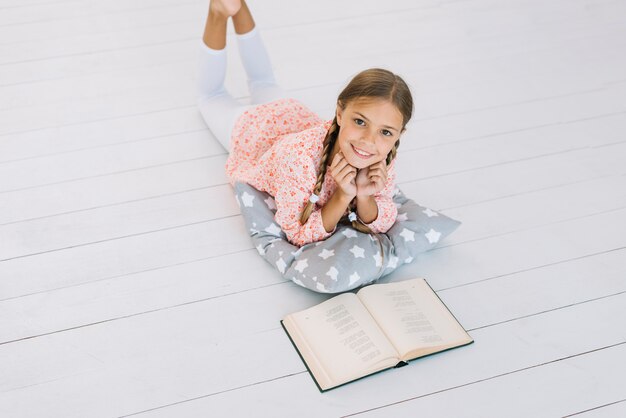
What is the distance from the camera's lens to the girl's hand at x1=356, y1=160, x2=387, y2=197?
5.08 feet

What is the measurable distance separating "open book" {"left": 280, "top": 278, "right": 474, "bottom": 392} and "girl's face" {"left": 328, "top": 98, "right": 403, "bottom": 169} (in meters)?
0.30

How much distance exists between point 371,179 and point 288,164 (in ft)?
0.64

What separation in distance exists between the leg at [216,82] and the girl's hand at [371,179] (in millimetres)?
535

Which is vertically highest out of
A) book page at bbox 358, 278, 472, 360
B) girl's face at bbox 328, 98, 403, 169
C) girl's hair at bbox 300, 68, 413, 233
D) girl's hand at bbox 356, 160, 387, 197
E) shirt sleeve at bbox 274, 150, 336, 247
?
girl's hair at bbox 300, 68, 413, 233

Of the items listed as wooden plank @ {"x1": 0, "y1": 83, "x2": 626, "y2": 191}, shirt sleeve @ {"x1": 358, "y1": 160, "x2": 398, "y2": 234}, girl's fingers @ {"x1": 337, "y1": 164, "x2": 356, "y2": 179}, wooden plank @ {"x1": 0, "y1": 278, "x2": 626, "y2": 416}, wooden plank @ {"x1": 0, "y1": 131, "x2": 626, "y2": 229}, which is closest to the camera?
wooden plank @ {"x1": 0, "y1": 278, "x2": 626, "y2": 416}

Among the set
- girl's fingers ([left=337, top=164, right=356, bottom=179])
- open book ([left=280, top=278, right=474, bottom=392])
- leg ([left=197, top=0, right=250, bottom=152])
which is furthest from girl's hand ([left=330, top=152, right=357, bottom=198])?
leg ([left=197, top=0, right=250, bottom=152])

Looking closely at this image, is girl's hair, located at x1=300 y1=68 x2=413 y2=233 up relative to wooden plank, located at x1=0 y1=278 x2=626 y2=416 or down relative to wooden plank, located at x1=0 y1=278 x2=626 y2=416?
up

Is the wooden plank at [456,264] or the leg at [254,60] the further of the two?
the leg at [254,60]

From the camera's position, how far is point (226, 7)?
188 centimetres

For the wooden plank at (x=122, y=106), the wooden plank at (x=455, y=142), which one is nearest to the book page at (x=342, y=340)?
the wooden plank at (x=455, y=142)

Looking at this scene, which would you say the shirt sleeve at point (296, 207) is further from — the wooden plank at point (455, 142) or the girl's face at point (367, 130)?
the wooden plank at point (455, 142)

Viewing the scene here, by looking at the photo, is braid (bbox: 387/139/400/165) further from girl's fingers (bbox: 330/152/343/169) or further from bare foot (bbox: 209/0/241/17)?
bare foot (bbox: 209/0/241/17)

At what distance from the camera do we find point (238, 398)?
4.57 ft

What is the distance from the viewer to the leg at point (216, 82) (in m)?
1.91
